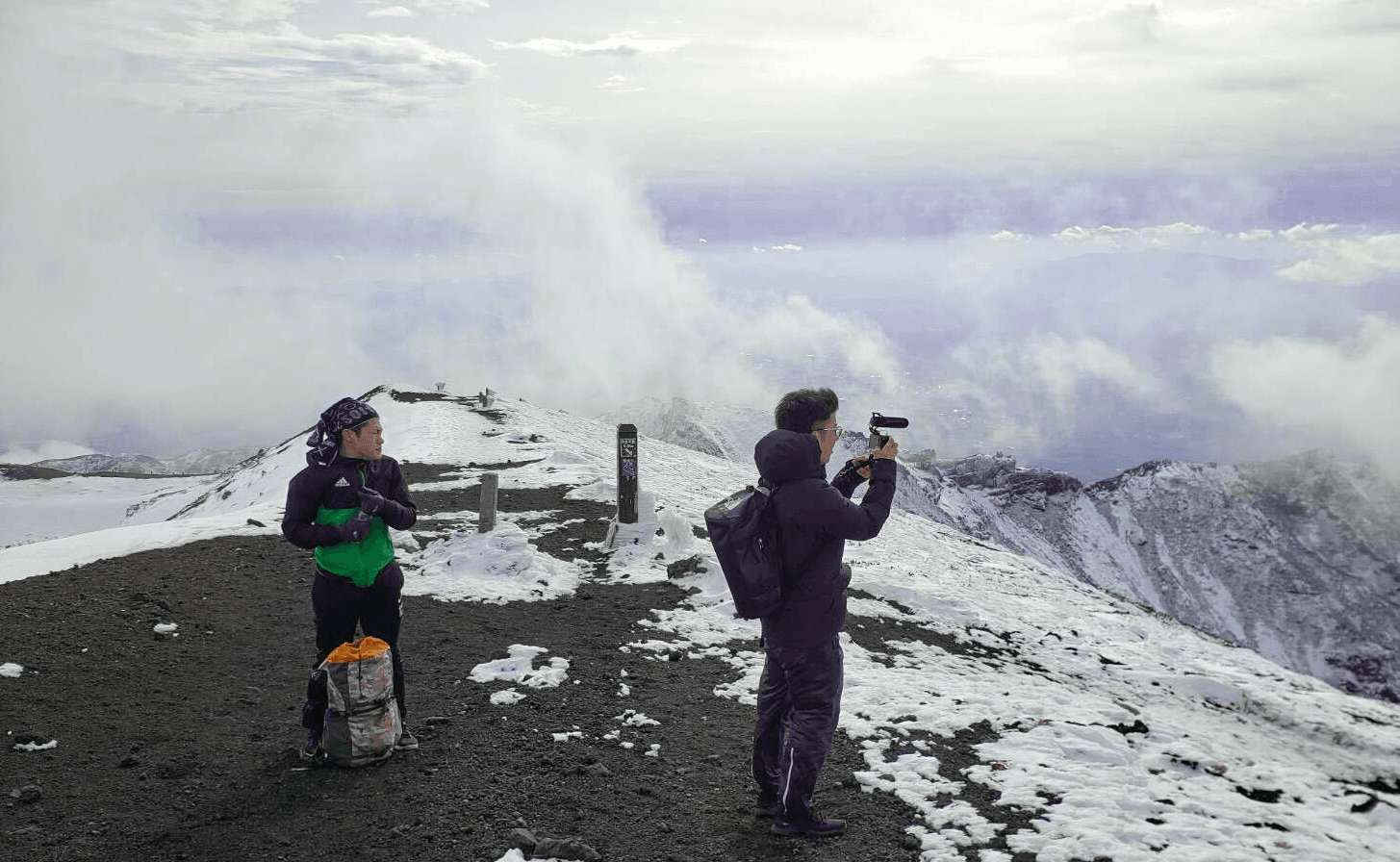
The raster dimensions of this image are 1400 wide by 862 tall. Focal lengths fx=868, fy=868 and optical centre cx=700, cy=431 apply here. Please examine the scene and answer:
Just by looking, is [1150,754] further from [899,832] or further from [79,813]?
[79,813]

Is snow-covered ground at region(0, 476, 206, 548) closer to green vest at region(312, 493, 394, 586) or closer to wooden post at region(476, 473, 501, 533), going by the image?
wooden post at region(476, 473, 501, 533)

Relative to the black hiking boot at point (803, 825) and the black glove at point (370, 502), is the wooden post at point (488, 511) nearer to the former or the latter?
the black glove at point (370, 502)

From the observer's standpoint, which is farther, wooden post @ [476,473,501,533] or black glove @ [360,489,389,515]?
wooden post @ [476,473,501,533]

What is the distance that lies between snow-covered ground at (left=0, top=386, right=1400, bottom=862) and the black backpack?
2.26 m

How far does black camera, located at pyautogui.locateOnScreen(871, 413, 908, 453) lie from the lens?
20.2 feet

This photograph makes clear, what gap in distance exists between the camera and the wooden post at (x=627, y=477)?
49.5ft

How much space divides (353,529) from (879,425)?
4.01 meters

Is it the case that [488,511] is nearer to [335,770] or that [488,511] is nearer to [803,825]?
[335,770]

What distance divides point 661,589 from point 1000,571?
11.8 m

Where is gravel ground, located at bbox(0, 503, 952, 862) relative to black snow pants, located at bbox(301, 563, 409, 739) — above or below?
below

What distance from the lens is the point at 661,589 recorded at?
12.9 metres

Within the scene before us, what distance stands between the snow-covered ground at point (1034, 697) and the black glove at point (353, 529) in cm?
273

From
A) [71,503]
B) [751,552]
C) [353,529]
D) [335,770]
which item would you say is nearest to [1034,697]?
[751,552]

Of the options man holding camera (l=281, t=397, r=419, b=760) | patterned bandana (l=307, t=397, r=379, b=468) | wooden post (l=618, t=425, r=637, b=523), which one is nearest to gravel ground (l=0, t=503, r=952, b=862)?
man holding camera (l=281, t=397, r=419, b=760)
